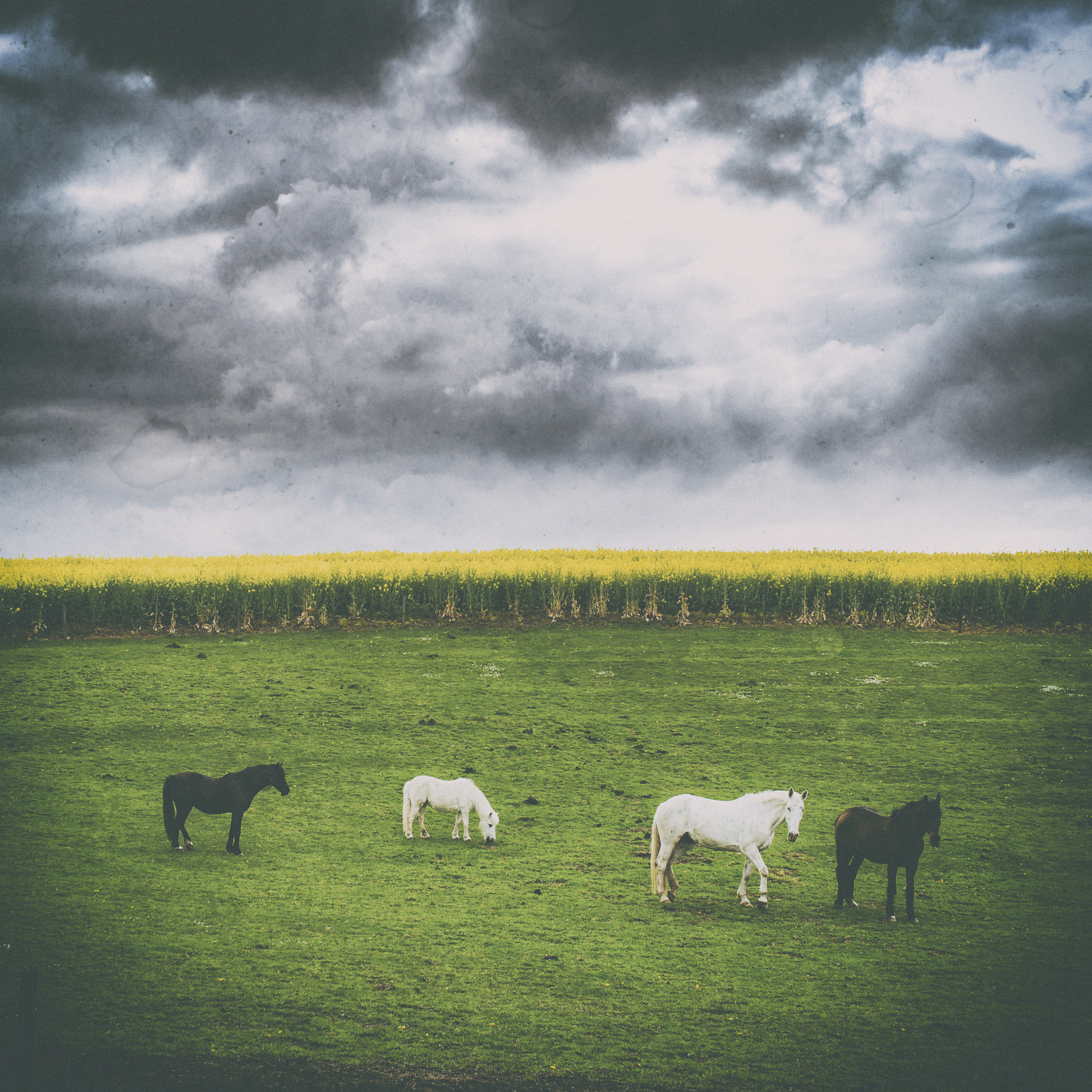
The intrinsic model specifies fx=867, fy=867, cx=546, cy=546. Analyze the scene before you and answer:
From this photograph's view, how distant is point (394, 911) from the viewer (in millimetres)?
8891

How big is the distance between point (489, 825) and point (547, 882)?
5.47ft

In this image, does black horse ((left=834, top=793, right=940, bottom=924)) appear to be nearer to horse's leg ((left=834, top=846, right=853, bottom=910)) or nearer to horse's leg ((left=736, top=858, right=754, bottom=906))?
horse's leg ((left=834, top=846, right=853, bottom=910))

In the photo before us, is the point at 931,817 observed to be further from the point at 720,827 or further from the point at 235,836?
the point at 235,836

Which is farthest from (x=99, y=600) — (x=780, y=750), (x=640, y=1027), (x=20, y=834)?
(x=640, y=1027)

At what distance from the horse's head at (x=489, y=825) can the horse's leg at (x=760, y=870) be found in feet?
11.7

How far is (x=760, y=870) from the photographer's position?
9.12 meters

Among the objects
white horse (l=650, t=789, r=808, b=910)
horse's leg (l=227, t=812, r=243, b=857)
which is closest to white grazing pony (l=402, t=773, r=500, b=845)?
horse's leg (l=227, t=812, r=243, b=857)

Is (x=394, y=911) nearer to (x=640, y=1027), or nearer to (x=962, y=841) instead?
(x=640, y=1027)

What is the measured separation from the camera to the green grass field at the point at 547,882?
6469 millimetres

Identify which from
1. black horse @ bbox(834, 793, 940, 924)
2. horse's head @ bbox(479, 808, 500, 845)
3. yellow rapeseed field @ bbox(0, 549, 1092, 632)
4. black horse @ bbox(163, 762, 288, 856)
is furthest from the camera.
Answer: yellow rapeseed field @ bbox(0, 549, 1092, 632)

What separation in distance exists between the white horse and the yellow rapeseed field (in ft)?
63.4

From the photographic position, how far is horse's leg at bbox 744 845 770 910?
9086mm

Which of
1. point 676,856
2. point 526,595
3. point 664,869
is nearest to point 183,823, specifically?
point 664,869

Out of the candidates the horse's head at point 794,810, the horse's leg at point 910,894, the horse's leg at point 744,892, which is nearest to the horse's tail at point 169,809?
the horse's leg at point 744,892
